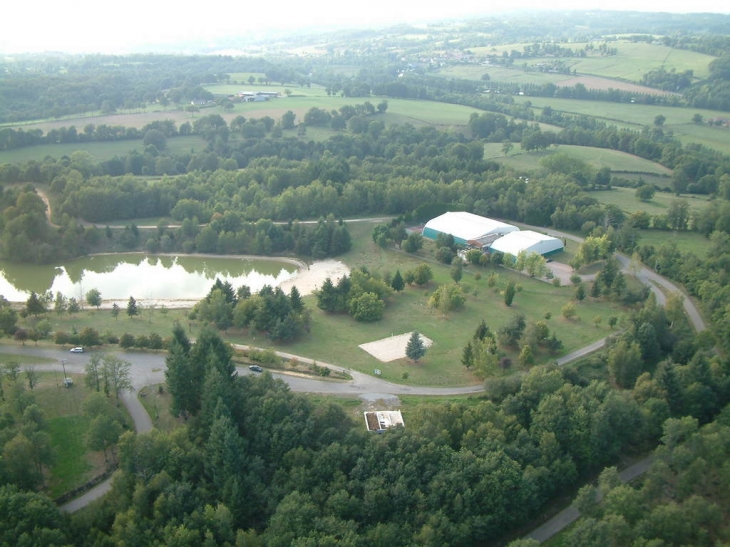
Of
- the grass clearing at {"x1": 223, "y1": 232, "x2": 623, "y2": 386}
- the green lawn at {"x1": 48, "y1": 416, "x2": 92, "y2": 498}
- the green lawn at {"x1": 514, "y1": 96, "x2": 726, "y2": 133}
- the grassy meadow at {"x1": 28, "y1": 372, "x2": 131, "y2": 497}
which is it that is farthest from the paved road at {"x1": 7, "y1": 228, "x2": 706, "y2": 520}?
the green lawn at {"x1": 514, "y1": 96, "x2": 726, "y2": 133}

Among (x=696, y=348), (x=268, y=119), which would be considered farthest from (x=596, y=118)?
(x=696, y=348)

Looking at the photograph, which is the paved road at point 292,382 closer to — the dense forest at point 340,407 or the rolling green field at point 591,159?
the dense forest at point 340,407

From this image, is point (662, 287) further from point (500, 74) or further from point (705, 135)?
A: point (500, 74)

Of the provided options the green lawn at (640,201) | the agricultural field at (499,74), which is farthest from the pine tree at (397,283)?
the agricultural field at (499,74)

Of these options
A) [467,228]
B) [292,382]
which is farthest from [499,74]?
[292,382]

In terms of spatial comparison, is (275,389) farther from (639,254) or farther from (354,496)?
(639,254)

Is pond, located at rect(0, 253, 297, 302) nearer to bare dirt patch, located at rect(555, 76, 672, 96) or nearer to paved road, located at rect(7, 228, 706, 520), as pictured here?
paved road, located at rect(7, 228, 706, 520)
